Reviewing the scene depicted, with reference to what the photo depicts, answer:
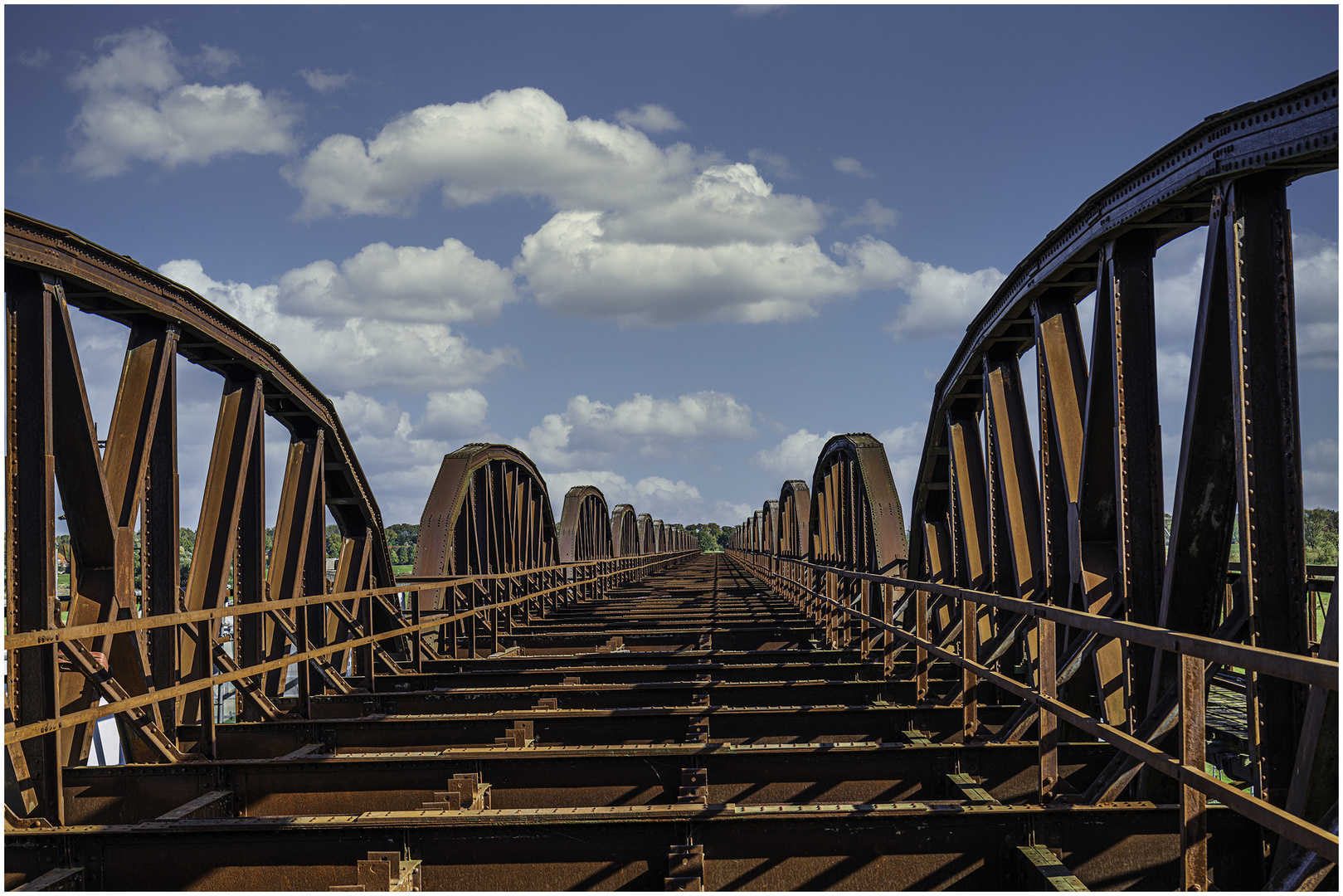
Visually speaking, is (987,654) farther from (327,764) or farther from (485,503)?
(485,503)

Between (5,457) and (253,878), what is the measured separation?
337cm

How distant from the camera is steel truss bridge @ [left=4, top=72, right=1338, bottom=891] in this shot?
524cm

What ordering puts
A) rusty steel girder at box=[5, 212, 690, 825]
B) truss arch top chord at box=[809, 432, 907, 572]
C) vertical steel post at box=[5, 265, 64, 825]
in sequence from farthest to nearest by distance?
truss arch top chord at box=[809, 432, 907, 572] → vertical steel post at box=[5, 265, 64, 825] → rusty steel girder at box=[5, 212, 690, 825]

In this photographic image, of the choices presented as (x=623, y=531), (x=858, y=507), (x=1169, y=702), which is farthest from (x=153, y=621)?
(x=623, y=531)

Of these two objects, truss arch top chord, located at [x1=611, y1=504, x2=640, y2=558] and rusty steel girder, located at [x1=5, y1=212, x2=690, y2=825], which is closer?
rusty steel girder, located at [x1=5, y1=212, x2=690, y2=825]

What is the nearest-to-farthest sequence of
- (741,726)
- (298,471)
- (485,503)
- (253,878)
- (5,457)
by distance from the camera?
(253,878)
(5,457)
(741,726)
(298,471)
(485,503)

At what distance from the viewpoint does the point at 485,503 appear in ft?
60.2

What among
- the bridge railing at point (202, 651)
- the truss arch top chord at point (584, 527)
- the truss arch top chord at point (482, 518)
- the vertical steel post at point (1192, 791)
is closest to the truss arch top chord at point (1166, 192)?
the vertical steel post at point (1192, 791)

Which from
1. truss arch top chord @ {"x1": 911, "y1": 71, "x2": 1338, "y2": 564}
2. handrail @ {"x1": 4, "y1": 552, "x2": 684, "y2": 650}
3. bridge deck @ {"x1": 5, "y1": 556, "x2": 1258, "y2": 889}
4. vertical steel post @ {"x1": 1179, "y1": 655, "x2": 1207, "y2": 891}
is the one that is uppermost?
truss arch top chord @ {"x1": 911, "y1": 71, "x2": 1338, "y2": 564}

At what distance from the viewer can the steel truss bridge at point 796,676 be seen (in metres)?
5.24

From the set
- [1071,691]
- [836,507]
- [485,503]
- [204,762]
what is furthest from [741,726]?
[836,507]

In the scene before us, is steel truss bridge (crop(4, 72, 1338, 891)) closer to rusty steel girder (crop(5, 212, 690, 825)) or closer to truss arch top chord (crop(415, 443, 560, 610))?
rusty steel girder (crop(5, 212, 690, 825))

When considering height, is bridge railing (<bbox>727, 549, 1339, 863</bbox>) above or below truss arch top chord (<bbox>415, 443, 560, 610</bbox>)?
below

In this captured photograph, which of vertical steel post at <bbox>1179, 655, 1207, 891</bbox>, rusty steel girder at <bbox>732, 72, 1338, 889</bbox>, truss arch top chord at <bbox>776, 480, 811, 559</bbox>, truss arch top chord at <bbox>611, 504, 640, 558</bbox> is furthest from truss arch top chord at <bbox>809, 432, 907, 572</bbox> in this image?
truss arch top chord at <bbox>611, 504, 640, 558</bbox>
